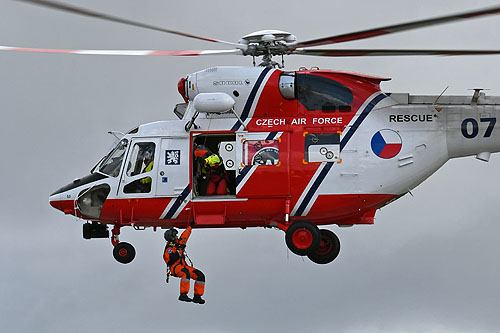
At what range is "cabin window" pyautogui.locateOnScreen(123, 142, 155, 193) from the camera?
16453mm

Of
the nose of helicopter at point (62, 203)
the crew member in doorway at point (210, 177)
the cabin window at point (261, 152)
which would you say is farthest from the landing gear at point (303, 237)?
the nose of helicopter at point (62, 203)

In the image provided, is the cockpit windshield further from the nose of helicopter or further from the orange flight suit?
the orange flight suit

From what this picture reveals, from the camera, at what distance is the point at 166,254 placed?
52.8 feet

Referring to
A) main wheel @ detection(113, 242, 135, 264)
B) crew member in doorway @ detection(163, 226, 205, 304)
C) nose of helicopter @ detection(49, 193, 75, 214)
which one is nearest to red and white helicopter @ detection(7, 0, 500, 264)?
crew member in doorway @ detection(163, 226, 205, 304)

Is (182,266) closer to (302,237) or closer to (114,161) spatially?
(302,237)

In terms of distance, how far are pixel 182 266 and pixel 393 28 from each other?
560 cm

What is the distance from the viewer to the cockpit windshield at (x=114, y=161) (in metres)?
16.8

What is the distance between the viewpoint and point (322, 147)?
15820 millimetres

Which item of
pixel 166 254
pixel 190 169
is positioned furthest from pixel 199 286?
pixel 190 169

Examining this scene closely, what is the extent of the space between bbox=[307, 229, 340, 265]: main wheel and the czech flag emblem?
182cm

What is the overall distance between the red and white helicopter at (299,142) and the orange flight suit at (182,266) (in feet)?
1.42

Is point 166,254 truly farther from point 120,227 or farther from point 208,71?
point 208,71

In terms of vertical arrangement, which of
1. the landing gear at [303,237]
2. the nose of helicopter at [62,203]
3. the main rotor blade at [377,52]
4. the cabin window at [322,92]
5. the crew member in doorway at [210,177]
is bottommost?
the landing gear at [303,237]

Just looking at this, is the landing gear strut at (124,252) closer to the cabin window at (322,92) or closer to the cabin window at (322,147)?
the cabin window at (322,147)
